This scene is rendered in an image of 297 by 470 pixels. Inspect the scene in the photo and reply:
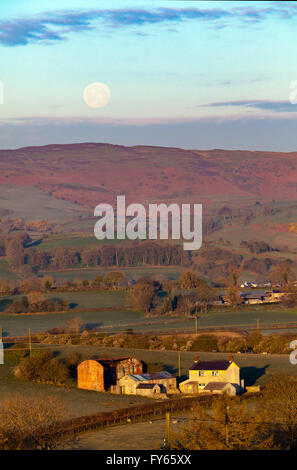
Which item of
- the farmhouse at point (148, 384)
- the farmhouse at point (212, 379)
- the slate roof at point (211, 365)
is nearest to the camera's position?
the farmhouse at point (148, 384)

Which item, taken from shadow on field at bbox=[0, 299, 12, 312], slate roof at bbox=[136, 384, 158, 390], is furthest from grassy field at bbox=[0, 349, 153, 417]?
shadow on field at bbox=[0, 299, 12, 312]

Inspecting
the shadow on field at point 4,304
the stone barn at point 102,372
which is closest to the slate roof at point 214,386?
the stone barn at point 102,372

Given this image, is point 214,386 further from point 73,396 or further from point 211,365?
point 73,396

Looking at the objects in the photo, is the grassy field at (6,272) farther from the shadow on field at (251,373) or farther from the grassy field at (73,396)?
the shadow on field at (251,373)

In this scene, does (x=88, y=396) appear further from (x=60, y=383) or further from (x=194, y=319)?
(x=194, y=319)

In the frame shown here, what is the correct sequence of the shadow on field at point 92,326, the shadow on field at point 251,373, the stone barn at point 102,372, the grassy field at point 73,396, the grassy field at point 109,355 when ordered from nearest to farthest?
the grassy field at point 73,396 < the grassy field at point 109,355 < the stone barn at point 102,372 < the shadow on field at point 251,373 < the shadow on field at point 92,326

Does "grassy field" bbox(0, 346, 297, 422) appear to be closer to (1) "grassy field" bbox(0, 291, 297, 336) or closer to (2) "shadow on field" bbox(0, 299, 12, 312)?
(1) "grassy field" bbox(0, 291, 297, 336)
